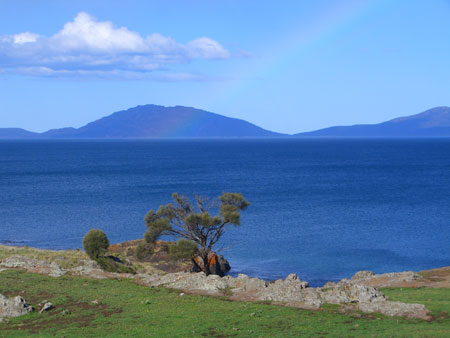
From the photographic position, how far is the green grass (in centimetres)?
2789

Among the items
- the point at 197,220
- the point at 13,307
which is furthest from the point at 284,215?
Result: the point at 13,307

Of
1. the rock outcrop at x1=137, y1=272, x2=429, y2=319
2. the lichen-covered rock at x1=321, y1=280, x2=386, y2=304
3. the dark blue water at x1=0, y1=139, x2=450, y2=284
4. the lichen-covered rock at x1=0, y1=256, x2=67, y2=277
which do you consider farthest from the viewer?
the dark blue water at x1=0, y1=139, x2=450, y2=284

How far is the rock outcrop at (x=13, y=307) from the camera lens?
107ft

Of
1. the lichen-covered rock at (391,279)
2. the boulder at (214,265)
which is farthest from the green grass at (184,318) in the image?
the boulder at (214,265)

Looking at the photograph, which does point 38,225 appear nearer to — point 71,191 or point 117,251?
point 117,251

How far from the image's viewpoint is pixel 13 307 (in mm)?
32844

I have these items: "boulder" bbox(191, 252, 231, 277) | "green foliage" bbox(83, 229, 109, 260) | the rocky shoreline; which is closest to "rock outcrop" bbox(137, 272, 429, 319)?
the rocky shoreline

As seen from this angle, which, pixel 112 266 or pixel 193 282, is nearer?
pixel 193 282

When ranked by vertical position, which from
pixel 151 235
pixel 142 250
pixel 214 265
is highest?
pixel 151 235

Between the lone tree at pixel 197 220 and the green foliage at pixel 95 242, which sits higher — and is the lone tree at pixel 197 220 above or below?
above

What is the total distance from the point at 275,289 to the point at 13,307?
16.8 meters

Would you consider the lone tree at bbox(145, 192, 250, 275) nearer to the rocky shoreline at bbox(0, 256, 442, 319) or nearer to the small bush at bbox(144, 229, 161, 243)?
the small bush at bbox(144, 229, 161, 243)

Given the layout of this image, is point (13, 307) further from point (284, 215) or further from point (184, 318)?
point (284, 215)

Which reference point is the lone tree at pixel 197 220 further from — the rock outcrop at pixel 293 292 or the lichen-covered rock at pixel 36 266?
the rock outcrop at pixel 293 292
